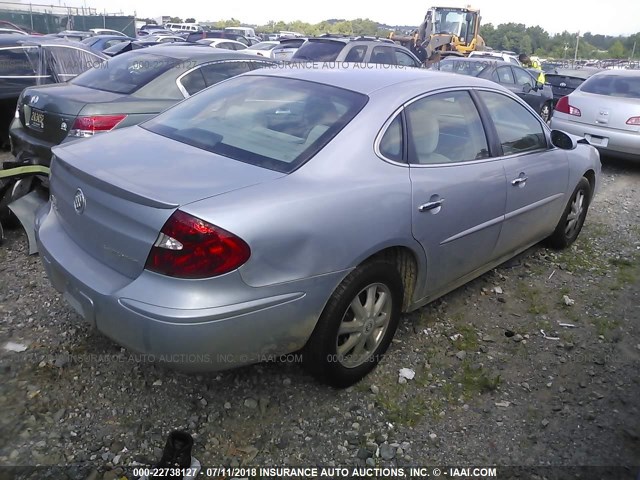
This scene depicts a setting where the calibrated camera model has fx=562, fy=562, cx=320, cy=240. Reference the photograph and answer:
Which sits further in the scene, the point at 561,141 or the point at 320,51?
the point at 320,51

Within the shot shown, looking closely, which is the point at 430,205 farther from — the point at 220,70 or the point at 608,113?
the point at 608,113

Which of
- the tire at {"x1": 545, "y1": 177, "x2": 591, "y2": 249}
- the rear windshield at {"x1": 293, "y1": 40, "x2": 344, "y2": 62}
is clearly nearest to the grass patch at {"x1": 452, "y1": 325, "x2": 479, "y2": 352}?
the tire at {"x1": 545, "y1": 177, "x2": 591, "y2": 249}

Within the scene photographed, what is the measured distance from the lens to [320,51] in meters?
10.9

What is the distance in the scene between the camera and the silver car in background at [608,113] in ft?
26.3

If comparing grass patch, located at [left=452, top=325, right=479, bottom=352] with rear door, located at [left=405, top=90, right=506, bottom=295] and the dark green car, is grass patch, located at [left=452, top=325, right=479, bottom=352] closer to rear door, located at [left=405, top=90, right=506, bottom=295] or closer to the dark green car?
rear door, located at [left=405, top=90, right=506, bottom=295]

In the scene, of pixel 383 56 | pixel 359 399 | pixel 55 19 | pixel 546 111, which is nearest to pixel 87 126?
pixel 359 399

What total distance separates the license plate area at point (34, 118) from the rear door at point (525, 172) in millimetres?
3942

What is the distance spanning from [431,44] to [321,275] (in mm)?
21209

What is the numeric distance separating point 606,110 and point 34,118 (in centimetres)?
756

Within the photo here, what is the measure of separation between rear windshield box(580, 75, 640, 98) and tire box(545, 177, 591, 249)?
14.2 feet

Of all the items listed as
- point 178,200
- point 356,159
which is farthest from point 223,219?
point 356,159

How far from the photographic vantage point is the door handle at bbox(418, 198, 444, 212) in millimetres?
3010

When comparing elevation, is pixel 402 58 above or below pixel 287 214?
above

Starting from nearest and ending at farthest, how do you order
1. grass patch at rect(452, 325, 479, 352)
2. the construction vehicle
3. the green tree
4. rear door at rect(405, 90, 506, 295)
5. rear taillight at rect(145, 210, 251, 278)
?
rear taillight at rect(145, 210, 251, 278), rear door at rect(405, 90, 506, 295), grass patch at rect(452, 325, 479, 352), the construction vehicle, the green tree
